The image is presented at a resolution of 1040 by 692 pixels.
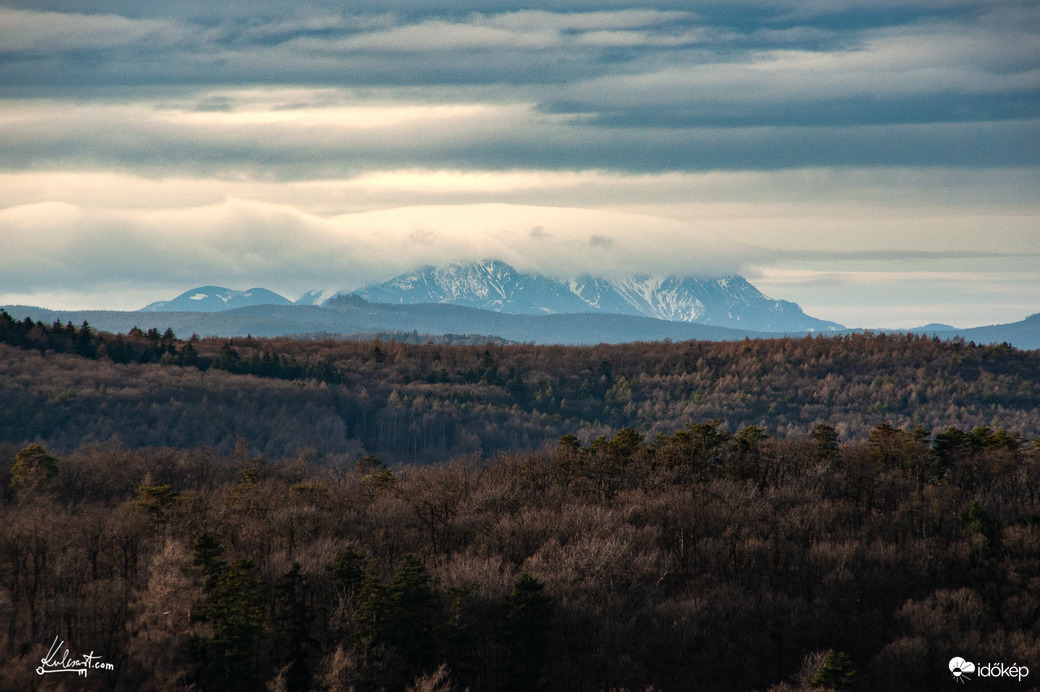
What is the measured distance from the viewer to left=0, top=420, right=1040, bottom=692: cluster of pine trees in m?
63.8

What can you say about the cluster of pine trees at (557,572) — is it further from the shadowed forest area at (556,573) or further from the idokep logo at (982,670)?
the idokep logo at (982,670)

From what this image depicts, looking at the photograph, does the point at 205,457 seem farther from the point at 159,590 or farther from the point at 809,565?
the point at 809,565

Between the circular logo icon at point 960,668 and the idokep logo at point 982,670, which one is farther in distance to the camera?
the circular logo icon at point 960,668

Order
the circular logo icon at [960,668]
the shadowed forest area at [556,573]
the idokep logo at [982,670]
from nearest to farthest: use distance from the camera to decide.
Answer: the shadowed forest area at [556,573] → the idokep logo at [982,670] → the circular logo icon at [960,668]

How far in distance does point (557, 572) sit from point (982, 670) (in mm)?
29012

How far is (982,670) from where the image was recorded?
66062mm

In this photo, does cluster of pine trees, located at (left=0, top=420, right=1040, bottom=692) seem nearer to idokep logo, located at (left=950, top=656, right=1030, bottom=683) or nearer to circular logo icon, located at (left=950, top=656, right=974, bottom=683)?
circular logo icon, located at (left=950, top=656, right=974, bottom=683)

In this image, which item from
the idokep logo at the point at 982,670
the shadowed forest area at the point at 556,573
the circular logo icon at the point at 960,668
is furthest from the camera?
the circular logo icon at the point at 960,668

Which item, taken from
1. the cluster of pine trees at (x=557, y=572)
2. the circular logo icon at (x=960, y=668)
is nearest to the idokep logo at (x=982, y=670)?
the circular logo icon at (x=960, y=668)

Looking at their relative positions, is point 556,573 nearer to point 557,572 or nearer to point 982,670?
point 557,572

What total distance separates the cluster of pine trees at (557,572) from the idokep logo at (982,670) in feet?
5.00

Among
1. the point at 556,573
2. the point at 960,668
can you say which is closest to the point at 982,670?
the point at 960,668

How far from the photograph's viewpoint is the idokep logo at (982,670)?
214ft

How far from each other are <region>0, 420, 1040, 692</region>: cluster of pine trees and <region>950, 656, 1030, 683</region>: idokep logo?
153 centimetres
